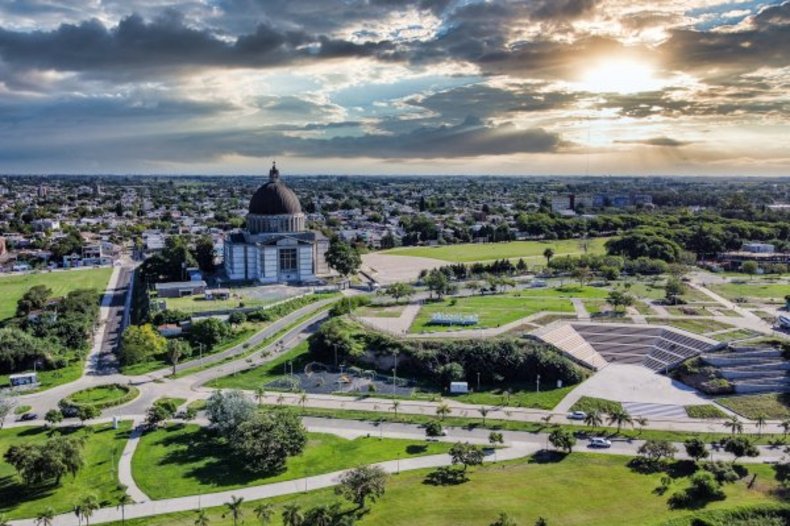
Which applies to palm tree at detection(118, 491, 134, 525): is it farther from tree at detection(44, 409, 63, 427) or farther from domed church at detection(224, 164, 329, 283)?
domed church at detection(224, 164, 329, 283)

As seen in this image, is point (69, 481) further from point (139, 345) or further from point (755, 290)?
point (755, 290)

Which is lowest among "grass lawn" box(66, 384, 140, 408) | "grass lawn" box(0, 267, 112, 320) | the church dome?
"grass lawn" box(66, 384, 140, 408)

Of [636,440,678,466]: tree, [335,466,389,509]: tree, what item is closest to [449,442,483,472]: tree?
[335,466,389,509]: tree

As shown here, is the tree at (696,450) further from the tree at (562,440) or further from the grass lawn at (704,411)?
the grass lawn at (704,411)

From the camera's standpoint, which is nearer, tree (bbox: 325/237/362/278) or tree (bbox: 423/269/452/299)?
tree (bbox: 423/269/452/299)

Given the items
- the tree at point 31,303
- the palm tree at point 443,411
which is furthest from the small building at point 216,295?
the palm tree at point 443,411

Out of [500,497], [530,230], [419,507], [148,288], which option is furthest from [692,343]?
[530,230]

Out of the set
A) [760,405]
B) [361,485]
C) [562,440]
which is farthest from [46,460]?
[760,405]
